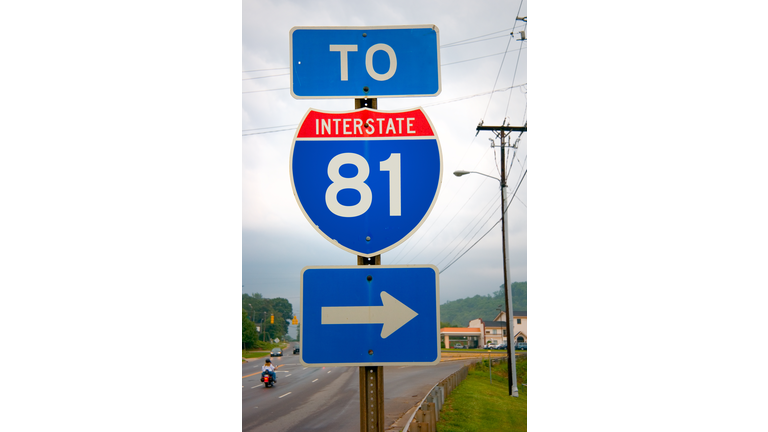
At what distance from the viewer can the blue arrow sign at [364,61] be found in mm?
1915

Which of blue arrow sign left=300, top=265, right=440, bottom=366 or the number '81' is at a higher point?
the number '81'

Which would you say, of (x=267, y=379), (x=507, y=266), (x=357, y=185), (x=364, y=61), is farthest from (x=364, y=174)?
(x=267, y=379)

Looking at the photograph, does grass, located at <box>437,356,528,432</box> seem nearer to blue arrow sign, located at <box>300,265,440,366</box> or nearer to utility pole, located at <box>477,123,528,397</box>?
utility pole, located at <box>477,123,528,397</box>

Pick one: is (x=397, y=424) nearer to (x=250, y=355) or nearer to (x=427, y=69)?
(x=427, y=69)

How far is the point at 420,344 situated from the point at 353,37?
4.67ft

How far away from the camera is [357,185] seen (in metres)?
1.83

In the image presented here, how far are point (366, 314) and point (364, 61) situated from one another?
115 centimetres

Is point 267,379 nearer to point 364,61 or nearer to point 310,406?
point 310,406

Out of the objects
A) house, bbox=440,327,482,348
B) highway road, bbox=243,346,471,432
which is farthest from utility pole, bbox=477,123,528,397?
house, bbox=440,327,482,348

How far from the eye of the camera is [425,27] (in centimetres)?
197

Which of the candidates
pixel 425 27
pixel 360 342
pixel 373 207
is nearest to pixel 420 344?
pixel 360 342

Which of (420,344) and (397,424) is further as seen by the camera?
(397,424)

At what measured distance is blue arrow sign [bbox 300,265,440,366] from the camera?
1726 mm

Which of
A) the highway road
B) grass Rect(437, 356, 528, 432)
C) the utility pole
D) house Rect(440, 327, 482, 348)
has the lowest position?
house Rect(440, 327, 482, 348)
